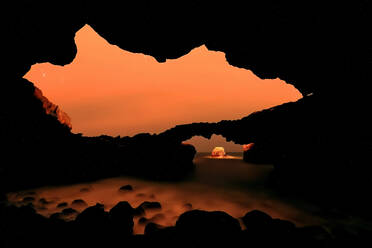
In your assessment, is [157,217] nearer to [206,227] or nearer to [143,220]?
[143,220]

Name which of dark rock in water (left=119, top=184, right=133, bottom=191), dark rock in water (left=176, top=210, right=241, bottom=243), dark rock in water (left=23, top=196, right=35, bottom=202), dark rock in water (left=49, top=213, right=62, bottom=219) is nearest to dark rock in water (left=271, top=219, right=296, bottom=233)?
dark rock in water (left=176, top=210, right=241, bottom=243)

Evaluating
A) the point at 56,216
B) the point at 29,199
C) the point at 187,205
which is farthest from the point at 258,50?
the point at 29,199

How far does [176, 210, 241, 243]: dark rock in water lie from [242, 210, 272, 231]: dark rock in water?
0.28 meters

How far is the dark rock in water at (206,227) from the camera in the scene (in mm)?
2262

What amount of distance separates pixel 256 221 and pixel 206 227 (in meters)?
0.78

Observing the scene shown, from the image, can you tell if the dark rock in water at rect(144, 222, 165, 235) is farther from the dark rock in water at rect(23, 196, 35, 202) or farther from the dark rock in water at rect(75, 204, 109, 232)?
the dark rock in water at rect(23, 196, 35, 202)

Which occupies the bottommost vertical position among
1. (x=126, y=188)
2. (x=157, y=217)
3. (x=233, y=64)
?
(x=157, y=217)

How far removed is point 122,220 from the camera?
2.60 m

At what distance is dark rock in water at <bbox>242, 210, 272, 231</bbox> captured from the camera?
8.39 feet

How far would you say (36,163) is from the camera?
17.3 feet

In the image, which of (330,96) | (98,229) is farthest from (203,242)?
(330,96)

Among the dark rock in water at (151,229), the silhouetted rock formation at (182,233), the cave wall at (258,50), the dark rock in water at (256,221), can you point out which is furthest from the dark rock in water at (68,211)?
the dark rock in water at (256,221)

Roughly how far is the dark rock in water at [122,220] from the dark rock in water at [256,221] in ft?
5.02

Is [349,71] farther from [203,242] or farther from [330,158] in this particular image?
[203,242]
